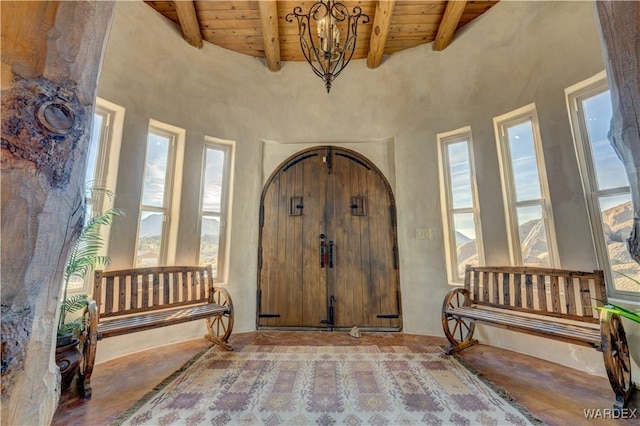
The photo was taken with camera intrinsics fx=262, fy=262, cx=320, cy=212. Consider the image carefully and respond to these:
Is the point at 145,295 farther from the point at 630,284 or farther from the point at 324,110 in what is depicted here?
the point at 630,284

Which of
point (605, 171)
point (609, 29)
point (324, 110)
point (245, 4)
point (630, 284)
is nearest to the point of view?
point (609, 29)

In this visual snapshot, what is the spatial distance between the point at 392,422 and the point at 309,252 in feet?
6.48

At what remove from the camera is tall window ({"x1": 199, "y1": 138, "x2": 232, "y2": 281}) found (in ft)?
10.0

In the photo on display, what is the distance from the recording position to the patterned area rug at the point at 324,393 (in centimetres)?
149

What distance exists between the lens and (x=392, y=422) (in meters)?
1.46

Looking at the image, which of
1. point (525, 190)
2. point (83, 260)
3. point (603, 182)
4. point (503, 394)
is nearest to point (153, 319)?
point (83, 260)

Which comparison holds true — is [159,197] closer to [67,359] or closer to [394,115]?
[67,359]

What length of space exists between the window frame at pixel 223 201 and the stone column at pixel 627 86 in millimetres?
3114

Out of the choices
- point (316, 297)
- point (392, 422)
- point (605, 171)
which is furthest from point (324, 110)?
point (392, 422)

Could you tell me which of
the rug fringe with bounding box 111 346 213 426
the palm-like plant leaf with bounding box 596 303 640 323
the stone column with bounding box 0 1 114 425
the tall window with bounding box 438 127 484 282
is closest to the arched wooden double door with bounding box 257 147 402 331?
the tall window with bounding box 438 127 484 282

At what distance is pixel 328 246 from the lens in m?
Answer: 3.23

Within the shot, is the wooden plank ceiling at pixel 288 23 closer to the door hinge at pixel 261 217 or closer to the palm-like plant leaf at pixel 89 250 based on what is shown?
the door hinge at pixel 261 217

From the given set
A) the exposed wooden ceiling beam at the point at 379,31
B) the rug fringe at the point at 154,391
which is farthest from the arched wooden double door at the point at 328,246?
the exposed wooden ceiling beam at the point at 379,31

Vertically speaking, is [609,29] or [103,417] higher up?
[609,29]
